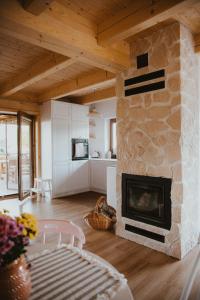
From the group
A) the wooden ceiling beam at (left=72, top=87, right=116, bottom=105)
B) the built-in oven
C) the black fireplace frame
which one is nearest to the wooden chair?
the black fireplace frame

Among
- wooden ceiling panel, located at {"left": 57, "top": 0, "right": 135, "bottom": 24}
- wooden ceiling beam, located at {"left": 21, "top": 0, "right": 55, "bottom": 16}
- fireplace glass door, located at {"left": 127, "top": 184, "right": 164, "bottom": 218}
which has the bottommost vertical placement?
fireplace glass door, located at {"left": 127, "top": 184, "right": 164, "bottom": 218}

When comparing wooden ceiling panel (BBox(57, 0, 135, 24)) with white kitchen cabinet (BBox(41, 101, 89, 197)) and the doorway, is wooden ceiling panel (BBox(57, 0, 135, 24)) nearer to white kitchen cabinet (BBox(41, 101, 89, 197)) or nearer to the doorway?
white kitchen cabinet (BBox(41, 101, 89, 197))

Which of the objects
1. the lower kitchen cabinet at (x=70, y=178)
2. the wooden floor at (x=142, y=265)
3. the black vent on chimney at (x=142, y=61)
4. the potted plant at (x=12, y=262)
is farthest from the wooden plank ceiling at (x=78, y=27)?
the lower kitchen cabinet at (x=70, y=178)

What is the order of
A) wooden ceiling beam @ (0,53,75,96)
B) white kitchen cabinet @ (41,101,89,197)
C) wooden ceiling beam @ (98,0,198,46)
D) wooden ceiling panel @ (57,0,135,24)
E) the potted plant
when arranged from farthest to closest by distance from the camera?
white kitchen cabinet @ (41,101,89,197), wooden ceiling beam @ (0,53,75,96), wooden ceiling panel @ (57,0,135,24), wooden ceiling beam @ (98,0,198,46), the potted plant

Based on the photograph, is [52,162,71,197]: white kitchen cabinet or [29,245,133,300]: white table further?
[52,162,71,197]: white kitchen cabinet

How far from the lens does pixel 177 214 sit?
98.7 inches

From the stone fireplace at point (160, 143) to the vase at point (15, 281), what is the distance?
2.09 m

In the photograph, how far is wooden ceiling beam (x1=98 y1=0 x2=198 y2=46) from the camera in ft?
6.14

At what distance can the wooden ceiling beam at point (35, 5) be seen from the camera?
1772 millimetres

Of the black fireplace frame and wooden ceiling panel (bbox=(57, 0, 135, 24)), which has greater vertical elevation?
wooden ceiling panel (bbox=(57, 0, 135, 24))

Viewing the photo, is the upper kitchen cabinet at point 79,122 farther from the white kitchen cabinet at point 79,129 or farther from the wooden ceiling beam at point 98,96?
the wooden ceiling beam at point 98,96

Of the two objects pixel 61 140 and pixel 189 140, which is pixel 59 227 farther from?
pixel 61 140

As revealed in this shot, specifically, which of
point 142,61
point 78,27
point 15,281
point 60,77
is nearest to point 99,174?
point 60,77

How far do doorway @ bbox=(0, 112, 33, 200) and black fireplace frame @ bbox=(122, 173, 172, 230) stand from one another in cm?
291
